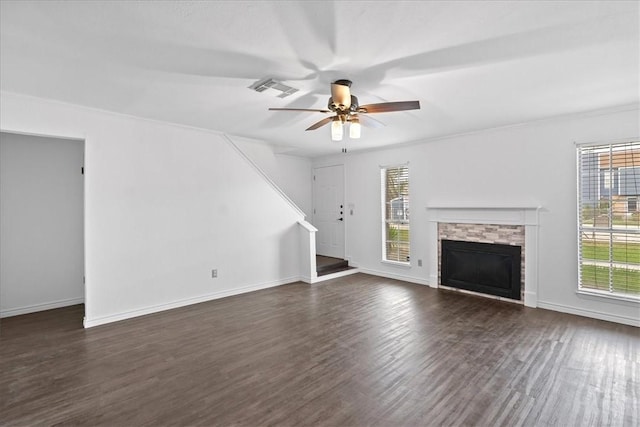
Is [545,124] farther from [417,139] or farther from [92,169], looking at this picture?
[92,169]

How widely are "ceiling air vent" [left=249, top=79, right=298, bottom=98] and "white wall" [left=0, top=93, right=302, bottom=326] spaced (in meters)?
2.10

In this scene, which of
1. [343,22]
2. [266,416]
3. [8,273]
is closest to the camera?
[343,22]

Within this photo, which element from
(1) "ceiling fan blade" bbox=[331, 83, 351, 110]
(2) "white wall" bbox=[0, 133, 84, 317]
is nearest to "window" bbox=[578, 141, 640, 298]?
(1) "ceiling fan blade" bbox=[331, 83, 351, 110]

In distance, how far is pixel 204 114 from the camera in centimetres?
397

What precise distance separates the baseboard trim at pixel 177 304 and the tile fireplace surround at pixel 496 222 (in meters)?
2.60

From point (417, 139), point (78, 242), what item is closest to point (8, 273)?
point (78, 242)

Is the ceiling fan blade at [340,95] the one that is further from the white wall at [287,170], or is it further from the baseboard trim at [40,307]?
the baseboard trim at [40,307]

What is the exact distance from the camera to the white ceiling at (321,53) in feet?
6.15

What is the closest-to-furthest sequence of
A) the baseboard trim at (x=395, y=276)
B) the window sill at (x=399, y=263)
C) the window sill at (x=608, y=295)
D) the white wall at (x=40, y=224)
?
the window sill at (x=608, y=295) < the white wall at (x=40, y=224) < the baseboard trim at (x=395, y=276) < the window sill at (x=399, y=263)

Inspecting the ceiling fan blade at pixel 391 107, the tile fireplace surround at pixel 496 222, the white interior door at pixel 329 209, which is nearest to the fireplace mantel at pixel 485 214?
the tile fireplace surround at pixel 496 222

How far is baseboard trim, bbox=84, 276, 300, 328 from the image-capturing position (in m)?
3.84

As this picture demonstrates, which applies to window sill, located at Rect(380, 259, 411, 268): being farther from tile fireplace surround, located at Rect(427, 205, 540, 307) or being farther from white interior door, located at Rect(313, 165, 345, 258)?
white interior door, located at Rect(313, 165, 345, 258)

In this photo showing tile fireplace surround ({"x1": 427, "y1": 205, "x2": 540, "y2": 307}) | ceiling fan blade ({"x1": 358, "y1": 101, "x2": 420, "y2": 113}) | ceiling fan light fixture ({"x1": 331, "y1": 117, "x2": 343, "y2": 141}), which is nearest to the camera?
ceiling fan blade ({"x1": 358, "y1": 101, "x2": 420, "y2": 113})

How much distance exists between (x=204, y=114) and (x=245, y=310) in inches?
106
